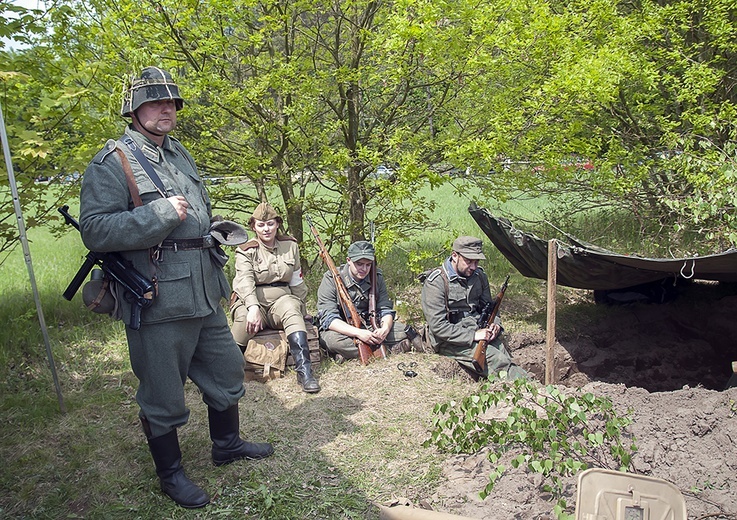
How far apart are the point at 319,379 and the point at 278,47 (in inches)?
148

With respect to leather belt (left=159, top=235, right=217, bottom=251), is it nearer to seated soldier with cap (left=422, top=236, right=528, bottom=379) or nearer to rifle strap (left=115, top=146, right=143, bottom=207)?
Answer: rifle strap (left=115, top=146, right=143, bottom=207)

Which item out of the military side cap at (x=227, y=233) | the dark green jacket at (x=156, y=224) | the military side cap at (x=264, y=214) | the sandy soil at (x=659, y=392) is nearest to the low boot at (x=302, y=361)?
the military side cap at (x=264, y=214)

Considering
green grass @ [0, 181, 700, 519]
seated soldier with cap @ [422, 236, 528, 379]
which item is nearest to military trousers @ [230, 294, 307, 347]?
green grass @ [0, 181, 700, 519]

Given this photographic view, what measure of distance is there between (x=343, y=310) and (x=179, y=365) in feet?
8.15

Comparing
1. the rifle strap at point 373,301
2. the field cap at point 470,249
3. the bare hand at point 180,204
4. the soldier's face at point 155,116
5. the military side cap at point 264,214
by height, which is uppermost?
the soldier's face at point 155,116

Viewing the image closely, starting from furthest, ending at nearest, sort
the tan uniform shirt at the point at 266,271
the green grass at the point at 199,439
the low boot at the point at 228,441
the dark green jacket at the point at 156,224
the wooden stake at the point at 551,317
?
the tan uniform shirt at the point at 266,271, the wooden stake at the point at 551,317, the low boot at the point at 228,441, the green grass at the point at 199,439, the dark green jacket at the point at 156,224

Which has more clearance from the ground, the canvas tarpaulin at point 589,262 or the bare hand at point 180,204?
the bare hand at point 180,204

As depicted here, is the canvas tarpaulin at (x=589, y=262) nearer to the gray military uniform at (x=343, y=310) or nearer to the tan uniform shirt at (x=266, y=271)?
the gray military uniform at (x=343, y=310)

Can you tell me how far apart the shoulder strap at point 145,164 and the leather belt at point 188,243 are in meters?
0.22

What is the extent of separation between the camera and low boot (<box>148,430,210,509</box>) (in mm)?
3135

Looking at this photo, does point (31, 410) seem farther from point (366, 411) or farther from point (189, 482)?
point (366, 411)

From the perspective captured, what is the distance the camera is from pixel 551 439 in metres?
3.13

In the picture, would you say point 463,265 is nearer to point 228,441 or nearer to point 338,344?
point 338,344

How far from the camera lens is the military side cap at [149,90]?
9.54 feet
